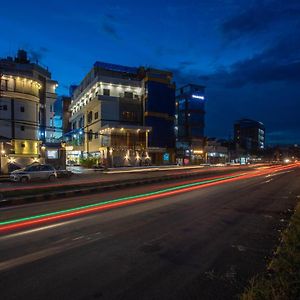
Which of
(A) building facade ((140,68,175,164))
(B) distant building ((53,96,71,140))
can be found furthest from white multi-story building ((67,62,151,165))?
(B) distant building ((53,96,71,140))

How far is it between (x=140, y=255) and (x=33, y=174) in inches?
928

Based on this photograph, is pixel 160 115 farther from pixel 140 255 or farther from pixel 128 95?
pixel 140 255

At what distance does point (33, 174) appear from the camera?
27.5 meters

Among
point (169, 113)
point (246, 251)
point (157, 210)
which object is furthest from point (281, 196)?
point (169, 113)

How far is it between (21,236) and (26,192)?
985cm

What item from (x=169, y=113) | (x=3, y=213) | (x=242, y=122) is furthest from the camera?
(x=242, y=122)

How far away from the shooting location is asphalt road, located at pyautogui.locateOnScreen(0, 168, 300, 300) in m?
4.91

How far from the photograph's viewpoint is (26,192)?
56.7 feet

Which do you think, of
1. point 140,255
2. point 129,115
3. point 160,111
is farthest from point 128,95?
point 140,255

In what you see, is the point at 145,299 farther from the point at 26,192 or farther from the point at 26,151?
the point at 26,151

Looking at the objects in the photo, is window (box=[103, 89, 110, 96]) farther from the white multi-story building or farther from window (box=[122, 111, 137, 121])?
window (box=[122, 111, 137, 121])

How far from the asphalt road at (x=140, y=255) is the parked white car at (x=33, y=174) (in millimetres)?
18453

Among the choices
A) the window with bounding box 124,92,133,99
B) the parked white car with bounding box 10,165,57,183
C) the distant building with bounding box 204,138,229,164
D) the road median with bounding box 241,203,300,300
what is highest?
the window with bounding box 124,92,133,99

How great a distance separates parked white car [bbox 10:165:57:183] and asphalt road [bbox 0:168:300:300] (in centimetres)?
1845
